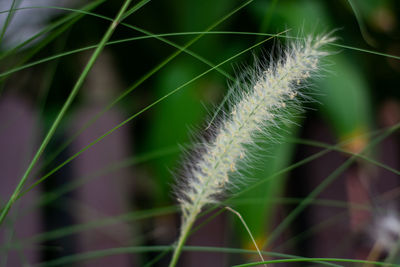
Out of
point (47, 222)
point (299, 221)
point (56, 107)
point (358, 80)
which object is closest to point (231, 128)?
point (358, 80)

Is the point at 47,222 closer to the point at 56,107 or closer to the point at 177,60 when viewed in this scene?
the point at 56,107

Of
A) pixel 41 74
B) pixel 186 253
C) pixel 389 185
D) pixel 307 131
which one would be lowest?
pixel 186 253

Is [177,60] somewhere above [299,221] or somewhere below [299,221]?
above

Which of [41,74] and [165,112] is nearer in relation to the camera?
[165,112]

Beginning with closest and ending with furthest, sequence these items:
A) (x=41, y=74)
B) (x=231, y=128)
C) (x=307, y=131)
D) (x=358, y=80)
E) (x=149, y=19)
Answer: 1. (x=231, y=128)
2. (x=358, y=80)
3. (x=149, y=19)
4. (x=41, y=74)
5. (x=307, y=131)

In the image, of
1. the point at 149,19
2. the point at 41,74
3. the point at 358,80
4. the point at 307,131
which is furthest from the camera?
the point at 307,131

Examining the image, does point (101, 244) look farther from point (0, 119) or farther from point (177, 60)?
point (177, 60)

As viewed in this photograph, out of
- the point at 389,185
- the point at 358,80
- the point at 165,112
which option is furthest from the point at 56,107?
the point at 389,185

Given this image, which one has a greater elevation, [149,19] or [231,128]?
[149,19]

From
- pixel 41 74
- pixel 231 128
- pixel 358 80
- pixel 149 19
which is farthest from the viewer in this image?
pixel 41 74
